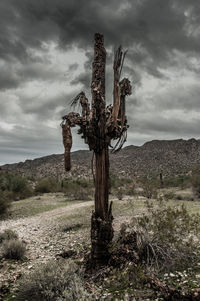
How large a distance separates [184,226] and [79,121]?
3869 millimetres

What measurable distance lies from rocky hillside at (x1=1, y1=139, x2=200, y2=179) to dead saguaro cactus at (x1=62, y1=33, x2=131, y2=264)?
189 ft

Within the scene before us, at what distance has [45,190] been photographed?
33.7 meters

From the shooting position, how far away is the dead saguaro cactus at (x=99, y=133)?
5035 millimetres

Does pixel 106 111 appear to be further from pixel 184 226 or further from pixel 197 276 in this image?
pixel 197 276

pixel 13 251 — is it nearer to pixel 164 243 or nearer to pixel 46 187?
pixel 164 243

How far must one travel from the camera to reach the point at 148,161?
2963 inches

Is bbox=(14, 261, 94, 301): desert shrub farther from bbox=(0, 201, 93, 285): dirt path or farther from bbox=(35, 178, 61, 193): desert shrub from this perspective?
bbox=(35, 178, 61, 193): desert shrub

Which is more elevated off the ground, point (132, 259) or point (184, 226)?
point (184, 226)

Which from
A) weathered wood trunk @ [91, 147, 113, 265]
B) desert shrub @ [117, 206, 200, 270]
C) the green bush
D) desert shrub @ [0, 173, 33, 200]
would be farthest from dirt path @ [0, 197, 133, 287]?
desert shrub @ [0, 173, 33, 200]

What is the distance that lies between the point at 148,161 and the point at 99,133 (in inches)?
2843

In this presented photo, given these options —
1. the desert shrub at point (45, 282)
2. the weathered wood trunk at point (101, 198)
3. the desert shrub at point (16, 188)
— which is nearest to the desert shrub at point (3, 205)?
the desert shrub at point (16, 188)

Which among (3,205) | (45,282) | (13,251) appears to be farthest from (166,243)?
(3,205)

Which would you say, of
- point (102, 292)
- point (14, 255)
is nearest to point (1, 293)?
point (102, 292)

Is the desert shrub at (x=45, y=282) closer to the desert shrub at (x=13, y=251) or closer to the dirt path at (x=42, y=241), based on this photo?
the dirt path at (x=42, y=241)
